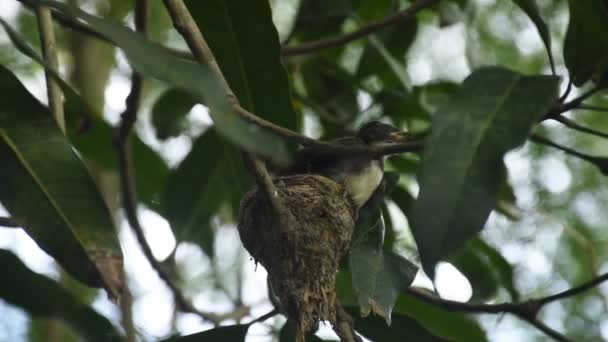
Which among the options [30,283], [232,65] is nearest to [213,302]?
[232,65]

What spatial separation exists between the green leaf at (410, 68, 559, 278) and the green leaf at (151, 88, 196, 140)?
2499 millimetres

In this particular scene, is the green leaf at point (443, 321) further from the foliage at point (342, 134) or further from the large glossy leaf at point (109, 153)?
the large glossy leaf at point (109, 153)

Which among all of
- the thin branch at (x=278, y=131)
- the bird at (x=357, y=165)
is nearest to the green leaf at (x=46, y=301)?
the thin branch at (x=278, y=131)

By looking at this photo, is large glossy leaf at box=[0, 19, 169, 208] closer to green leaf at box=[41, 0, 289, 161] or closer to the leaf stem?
the leaf stem

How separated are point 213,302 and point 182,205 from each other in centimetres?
174

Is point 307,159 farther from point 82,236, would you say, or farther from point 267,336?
point 82,236

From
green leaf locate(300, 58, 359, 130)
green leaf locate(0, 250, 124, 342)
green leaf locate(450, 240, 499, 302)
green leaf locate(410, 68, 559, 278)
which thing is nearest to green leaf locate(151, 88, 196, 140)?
→ green leaf locate(300, 58, 359, 130)

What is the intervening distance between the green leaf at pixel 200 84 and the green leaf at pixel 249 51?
3.16ft

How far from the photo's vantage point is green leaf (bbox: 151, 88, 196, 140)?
4391 mm

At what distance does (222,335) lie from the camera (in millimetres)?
2801

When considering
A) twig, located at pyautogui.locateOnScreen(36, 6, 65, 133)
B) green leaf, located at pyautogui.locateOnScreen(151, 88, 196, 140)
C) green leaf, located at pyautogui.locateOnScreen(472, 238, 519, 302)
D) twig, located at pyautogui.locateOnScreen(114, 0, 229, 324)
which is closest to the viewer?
twig, located at pyautogui.locateOnScreen(36, 6, 65, 133)

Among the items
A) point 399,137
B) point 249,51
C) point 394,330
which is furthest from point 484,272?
point 249,51

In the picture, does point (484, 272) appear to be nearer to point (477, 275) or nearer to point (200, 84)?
point (477, 275)

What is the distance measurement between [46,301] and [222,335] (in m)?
0.71
